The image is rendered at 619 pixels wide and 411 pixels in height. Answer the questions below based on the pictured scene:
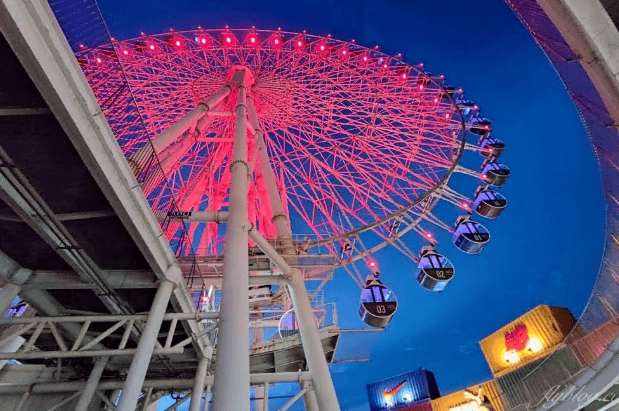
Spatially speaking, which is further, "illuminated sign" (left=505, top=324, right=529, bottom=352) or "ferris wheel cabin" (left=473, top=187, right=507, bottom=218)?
"illuminated sign" (left=505, top=324, right=529, bottom=352)

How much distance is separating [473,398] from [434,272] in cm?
1431

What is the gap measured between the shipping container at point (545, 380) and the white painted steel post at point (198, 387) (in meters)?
13.2

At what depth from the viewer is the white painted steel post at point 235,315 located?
5.51 m

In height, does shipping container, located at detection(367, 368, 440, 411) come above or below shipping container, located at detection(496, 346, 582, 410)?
above

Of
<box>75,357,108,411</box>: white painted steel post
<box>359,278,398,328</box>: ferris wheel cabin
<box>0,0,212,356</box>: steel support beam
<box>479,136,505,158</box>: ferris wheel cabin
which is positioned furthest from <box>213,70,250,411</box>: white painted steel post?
<box>479,136,505,158</box>: ferris wheel cabin

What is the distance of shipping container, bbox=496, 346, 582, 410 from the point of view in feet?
46.9

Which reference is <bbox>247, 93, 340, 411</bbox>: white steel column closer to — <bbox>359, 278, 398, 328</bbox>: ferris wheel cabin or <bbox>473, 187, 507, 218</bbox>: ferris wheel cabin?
<bbox>359, 278, 398, 328</bbox>: ferris wheel cabin

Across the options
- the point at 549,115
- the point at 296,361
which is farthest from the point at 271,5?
the point at 549,115

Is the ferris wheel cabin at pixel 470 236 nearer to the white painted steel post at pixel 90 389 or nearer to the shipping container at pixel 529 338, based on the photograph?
the shipping container at pixel 529 338

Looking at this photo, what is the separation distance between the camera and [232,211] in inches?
357

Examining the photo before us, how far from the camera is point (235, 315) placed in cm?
664

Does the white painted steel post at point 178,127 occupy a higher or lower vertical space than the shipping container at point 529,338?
higher

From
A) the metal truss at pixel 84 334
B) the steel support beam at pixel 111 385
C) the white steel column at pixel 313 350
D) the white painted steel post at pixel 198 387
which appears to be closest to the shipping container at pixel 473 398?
the steel support beam at pixel 111 385

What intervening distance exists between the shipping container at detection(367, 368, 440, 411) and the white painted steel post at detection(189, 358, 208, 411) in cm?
2588
